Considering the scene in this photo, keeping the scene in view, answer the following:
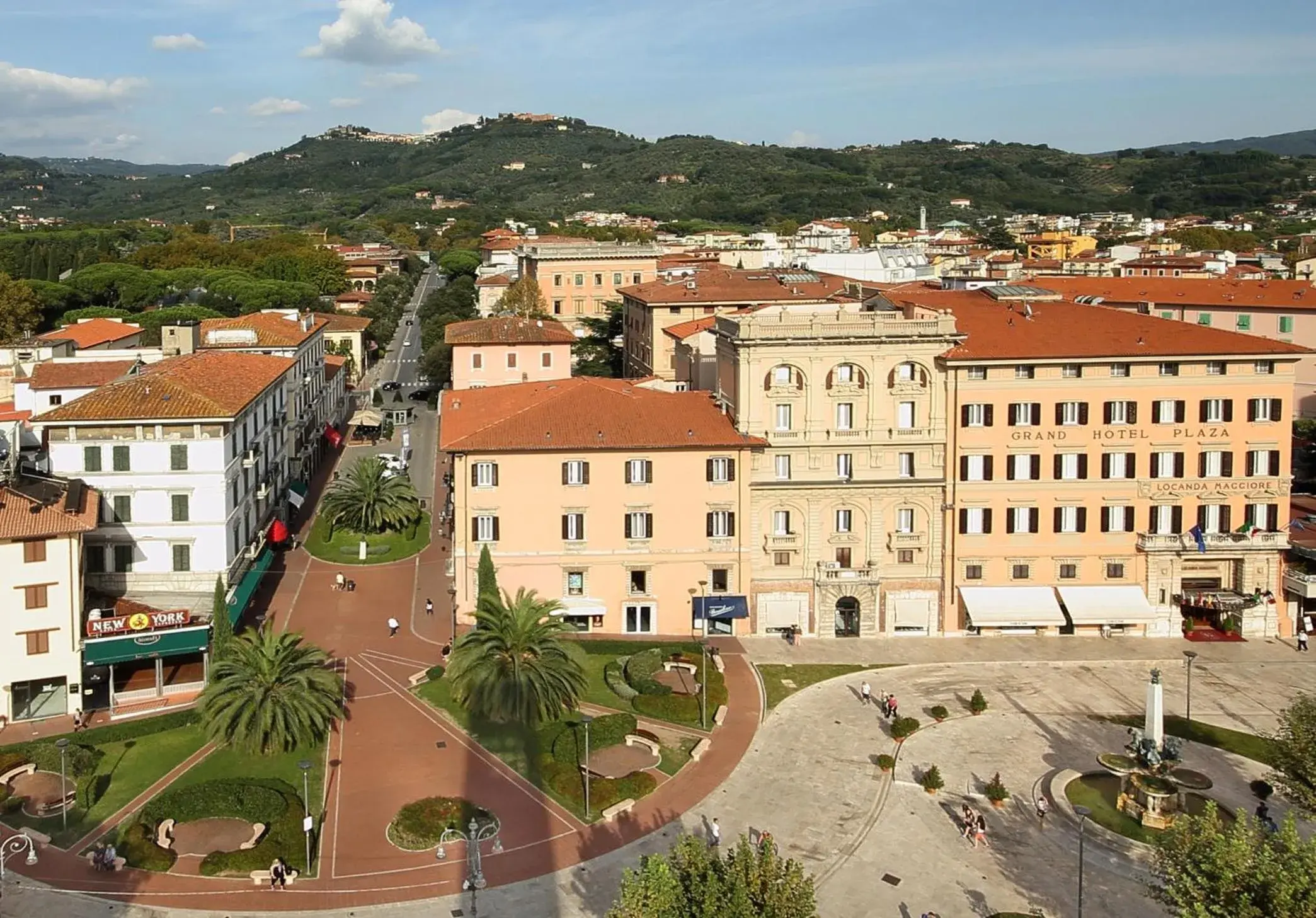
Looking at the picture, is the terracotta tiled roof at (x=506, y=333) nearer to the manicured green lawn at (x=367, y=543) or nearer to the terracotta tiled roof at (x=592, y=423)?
the manicured green lawn at (x=367, y=543)

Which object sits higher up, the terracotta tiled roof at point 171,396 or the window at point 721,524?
the terracotta tiled roof at point 171,396

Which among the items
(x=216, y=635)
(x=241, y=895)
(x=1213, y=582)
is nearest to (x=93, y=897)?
(x=241, y=895)

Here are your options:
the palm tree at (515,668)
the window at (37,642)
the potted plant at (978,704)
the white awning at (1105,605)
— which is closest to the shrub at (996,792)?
the potted plant at (978,704)

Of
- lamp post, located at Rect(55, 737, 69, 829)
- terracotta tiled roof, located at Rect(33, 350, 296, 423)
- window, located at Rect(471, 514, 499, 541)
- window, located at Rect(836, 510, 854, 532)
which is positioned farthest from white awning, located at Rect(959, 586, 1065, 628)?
lamp post, located at Rect(55, 737, 69, 829)

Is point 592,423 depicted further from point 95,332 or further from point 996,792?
point 95,332

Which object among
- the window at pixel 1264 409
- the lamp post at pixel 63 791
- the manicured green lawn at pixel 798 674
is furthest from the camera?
the window at pixel 1264 409

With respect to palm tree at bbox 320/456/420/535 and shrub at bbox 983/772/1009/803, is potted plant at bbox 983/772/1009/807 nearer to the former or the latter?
shrub at bbox 983/772/1009/803

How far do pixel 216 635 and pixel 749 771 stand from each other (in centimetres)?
2179

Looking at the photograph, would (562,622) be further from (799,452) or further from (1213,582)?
(1213,582)

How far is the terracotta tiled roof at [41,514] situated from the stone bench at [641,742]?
74.8 feet

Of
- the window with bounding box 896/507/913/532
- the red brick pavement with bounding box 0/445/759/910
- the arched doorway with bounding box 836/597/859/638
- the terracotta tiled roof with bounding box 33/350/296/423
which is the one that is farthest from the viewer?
the window with bounding box 896/507/913/532

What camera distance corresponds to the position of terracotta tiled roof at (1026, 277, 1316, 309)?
9281cm

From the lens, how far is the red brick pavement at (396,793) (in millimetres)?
34469

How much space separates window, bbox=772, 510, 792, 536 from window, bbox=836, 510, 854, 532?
7.88ft
